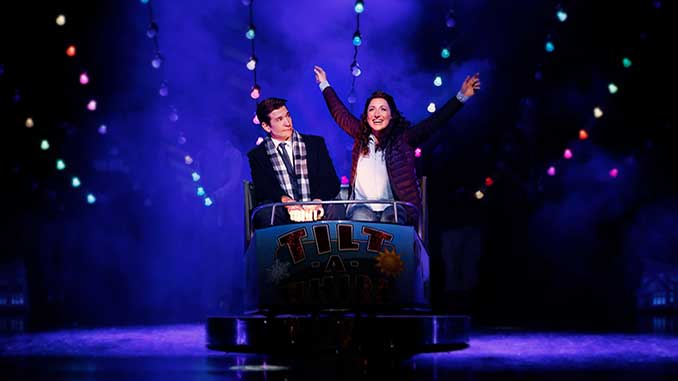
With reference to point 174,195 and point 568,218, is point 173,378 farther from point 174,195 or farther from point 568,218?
point 568,218

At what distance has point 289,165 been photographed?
6188 mm

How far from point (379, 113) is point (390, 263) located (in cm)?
133

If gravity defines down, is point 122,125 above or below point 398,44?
below

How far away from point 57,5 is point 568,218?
5.80m

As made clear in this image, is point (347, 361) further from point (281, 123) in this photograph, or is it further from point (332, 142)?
point (332, 142)

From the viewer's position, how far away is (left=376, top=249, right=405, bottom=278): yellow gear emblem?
17.2 feet

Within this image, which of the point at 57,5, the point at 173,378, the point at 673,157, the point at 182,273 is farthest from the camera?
the point at 182,273

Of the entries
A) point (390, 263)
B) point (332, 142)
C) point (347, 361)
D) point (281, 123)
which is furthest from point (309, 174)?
point (332, 142)

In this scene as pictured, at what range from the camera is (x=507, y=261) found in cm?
1045

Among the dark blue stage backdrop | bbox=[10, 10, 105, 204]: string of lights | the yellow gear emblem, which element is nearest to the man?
the yellow gear emblem

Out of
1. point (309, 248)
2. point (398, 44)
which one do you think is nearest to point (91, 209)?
point (398, 44)

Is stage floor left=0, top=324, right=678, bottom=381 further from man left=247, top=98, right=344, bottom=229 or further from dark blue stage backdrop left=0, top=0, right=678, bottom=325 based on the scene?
dark blue stage backdrop left=0, top=0, right=678, bottom=325

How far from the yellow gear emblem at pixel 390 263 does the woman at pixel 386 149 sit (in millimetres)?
726

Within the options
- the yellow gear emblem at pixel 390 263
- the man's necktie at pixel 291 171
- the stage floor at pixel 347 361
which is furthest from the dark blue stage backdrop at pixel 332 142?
the yellow gear emblem at pixel 390 263
